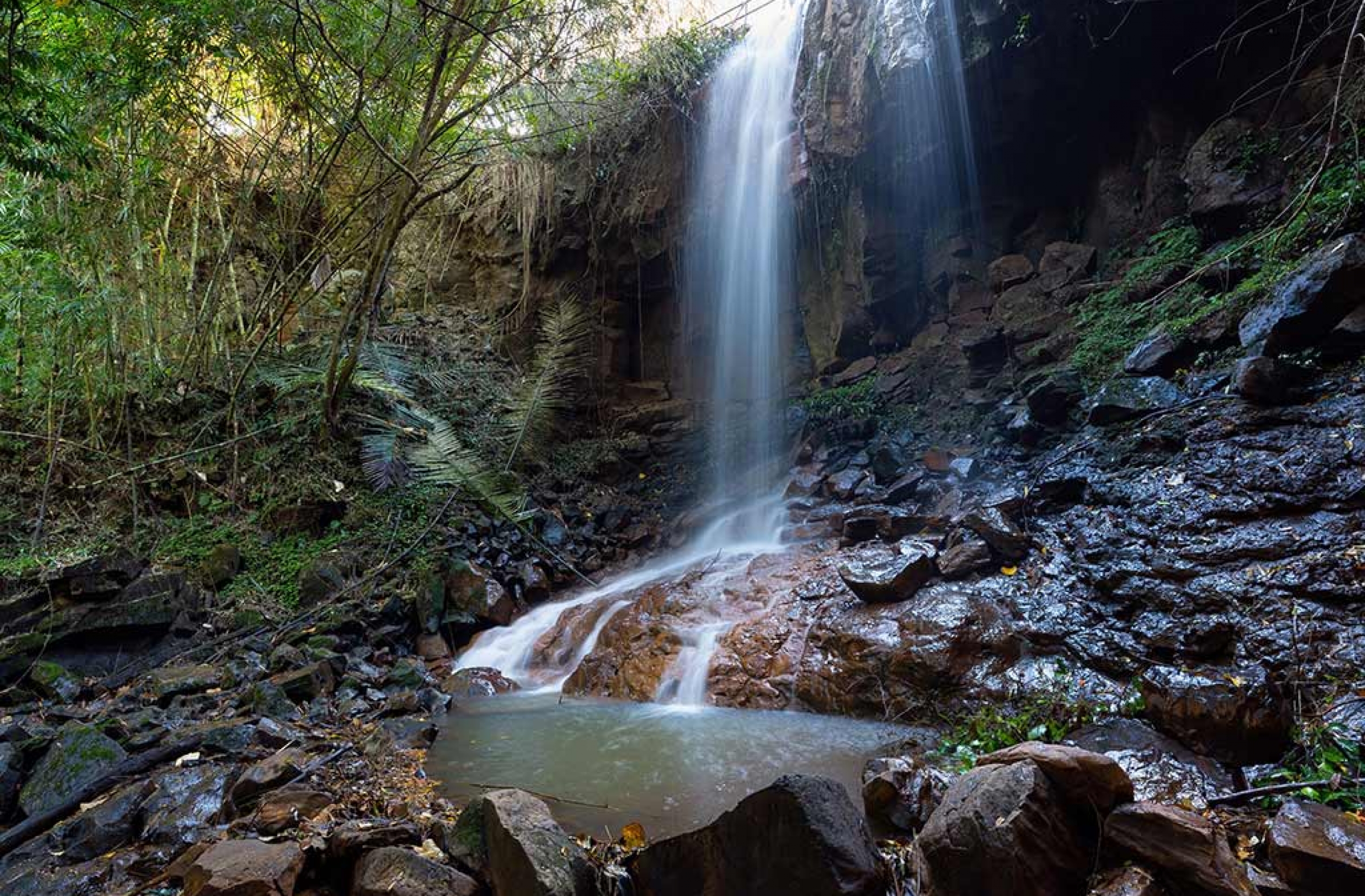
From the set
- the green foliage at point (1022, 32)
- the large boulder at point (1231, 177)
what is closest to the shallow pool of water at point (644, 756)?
the large boulder at point (1231, 177)

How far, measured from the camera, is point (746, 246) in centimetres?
1052

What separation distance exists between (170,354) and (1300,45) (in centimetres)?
1245

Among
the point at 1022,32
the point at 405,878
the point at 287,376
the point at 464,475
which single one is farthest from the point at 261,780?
the point at 1022,32

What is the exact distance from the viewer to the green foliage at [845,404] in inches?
349

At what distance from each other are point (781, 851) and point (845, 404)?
7755 mm

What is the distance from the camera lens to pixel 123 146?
639 centimetres

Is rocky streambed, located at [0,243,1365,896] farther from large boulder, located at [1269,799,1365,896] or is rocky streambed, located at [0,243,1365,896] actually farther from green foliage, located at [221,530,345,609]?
green foliage, located at [221,530,345,609]

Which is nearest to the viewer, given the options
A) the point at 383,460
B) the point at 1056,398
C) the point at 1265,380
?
the point at 1265,380

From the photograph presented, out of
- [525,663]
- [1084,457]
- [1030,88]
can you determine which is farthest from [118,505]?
[1030,88]

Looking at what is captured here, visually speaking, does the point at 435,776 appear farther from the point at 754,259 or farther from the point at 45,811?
the point at 754,259

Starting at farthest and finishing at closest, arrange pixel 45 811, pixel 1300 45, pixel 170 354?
1. pixel 170 354
2. pixel 1300 45
3. pixel 45 811

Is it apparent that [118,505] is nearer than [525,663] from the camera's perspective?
No

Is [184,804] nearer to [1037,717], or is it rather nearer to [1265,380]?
[1037,717]

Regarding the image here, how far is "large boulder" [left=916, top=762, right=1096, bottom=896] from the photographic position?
1.81 metres
